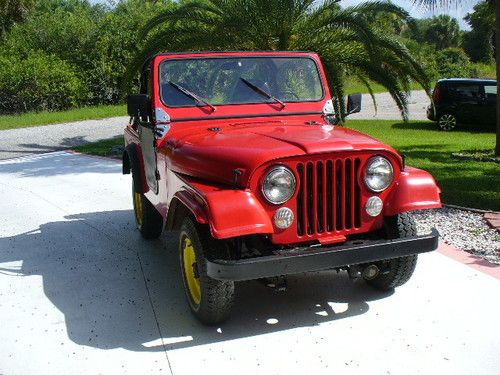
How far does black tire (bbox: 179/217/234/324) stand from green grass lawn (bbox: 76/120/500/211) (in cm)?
448

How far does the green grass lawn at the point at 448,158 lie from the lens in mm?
8086

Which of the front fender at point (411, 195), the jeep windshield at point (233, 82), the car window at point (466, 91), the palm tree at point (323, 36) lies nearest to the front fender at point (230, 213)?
the front fender at point (411, 195)

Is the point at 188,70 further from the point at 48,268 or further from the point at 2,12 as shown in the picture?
the point at 2,12

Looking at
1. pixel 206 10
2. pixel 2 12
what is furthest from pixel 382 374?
pixel 2 12

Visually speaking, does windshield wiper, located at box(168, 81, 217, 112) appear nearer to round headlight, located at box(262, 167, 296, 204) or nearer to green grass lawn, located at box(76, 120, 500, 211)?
round headlight, located at box(262, 167, 296, 204)

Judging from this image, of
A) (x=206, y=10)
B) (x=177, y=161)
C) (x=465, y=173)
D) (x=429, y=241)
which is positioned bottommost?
(x=465, y=173)

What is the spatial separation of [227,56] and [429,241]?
242cm

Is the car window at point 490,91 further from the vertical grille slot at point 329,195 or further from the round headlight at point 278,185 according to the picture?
the round headlight at point 278,185

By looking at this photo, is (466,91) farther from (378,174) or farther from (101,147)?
(378,174)

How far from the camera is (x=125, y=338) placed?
421 cm

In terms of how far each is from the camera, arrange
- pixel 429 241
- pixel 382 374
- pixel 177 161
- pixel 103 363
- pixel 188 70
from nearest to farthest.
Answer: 1. pixel 382 374
2. pixel 103 363
3. pixel 429 241
4. pixel 177 161
5. pixel 188 70

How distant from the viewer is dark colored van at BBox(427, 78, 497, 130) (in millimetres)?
17891

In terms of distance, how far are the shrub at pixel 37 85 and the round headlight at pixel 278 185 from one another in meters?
22.0

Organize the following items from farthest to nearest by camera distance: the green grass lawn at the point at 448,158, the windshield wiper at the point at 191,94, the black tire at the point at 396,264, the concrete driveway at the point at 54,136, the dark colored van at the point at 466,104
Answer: the dark colored van at the point at 466,104 < the concrete driveway at the point at 54,136 < the green grass lawn at the point at 448,158 < the windshield wiper at the point at 191,94 < the black tire at the point at 396,264
